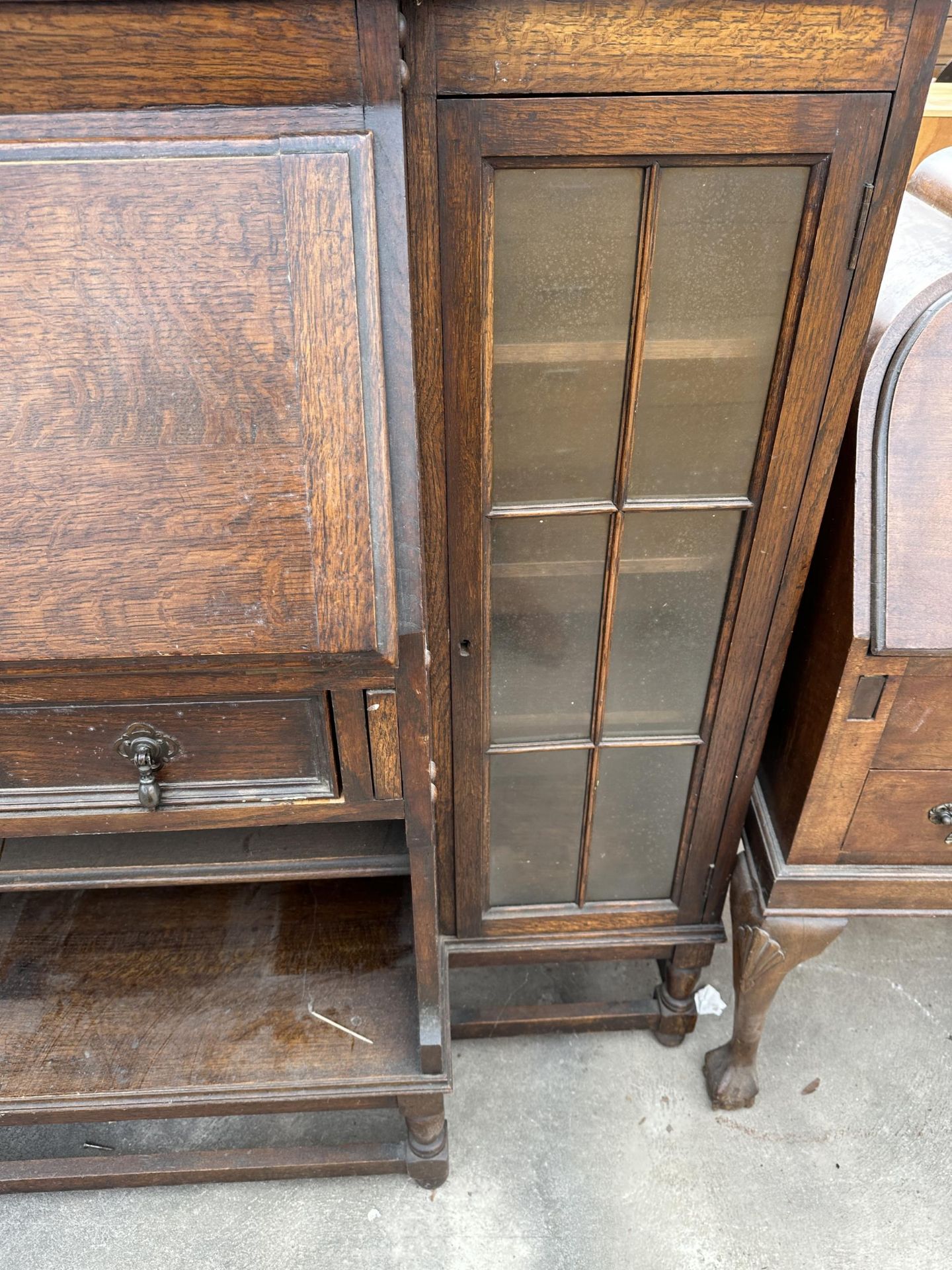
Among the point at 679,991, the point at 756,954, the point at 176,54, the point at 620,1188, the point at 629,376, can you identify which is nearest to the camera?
the point at 176,54

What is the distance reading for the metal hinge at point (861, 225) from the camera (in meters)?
0.80

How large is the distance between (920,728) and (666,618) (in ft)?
1.01

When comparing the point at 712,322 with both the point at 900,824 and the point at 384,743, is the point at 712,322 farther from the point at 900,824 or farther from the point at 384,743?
the point at 900,824

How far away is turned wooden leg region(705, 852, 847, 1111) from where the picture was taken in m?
1.15


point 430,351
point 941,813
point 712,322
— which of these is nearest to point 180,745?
point 430,351

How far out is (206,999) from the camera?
3.88 ft

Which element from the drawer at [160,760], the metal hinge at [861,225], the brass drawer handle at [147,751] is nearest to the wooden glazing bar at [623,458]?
the metal hinge at [861,225]

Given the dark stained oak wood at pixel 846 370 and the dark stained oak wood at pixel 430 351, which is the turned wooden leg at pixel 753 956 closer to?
the dark stained oak wood at pixel 846 370

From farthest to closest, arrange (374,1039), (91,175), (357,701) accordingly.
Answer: (374,1039)
(357,701)
(91,175)

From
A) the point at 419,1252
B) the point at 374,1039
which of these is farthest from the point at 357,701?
the point at 419,1252

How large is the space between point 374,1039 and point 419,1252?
34 cm

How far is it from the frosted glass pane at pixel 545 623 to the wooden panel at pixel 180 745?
31 cm

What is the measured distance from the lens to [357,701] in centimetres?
78

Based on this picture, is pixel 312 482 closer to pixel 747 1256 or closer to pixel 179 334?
pixel 179 334
